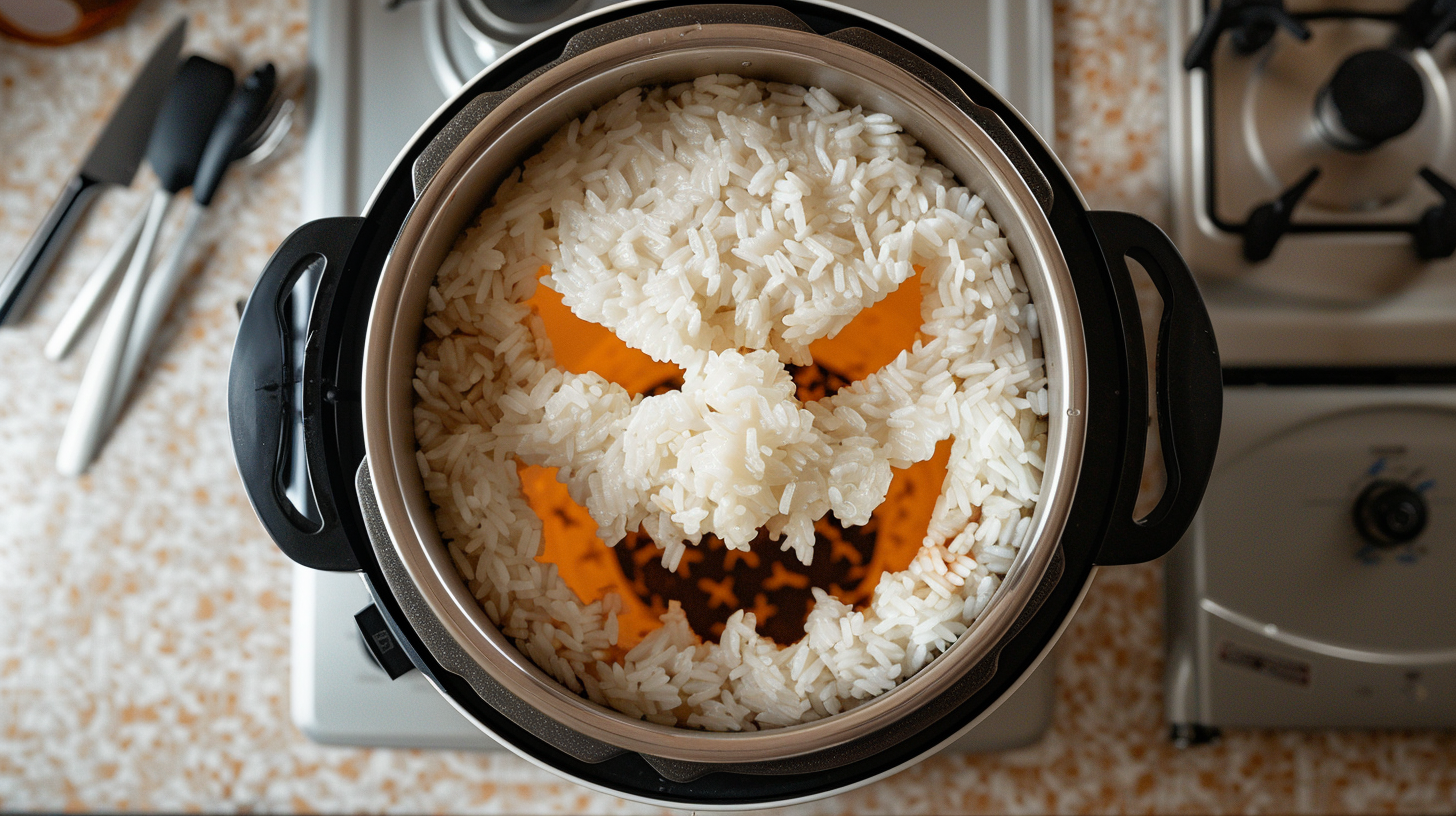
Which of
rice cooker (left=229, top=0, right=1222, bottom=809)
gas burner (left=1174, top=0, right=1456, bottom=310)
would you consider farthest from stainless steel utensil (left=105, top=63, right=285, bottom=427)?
gas burner (left=1174, top=0, right=1456, bottom=310)

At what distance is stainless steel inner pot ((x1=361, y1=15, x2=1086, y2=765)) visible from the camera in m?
0.64

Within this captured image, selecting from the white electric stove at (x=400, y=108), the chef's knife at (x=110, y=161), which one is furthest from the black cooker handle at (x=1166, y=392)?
the chef's knife at (x=110, y=161)

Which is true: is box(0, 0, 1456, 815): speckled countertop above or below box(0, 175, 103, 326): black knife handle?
below

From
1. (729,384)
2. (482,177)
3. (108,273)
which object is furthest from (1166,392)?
(108,273)

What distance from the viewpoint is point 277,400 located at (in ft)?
2.22

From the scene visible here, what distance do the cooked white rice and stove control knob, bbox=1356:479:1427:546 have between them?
0.49 meters

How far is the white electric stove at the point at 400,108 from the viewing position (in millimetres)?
926

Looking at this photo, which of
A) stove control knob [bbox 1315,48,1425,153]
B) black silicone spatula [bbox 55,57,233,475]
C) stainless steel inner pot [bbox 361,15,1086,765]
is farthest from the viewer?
black silicone spatula [bbox 55,57,233,475]

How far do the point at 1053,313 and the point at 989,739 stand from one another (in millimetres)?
530

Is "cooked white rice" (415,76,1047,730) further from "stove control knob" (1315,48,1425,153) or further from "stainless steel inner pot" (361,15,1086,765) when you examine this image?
"stove control knob" (1315,48,1425,153)

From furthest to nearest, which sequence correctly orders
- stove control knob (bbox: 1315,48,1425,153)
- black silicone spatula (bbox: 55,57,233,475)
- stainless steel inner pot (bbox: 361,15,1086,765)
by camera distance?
black silicone spatula (bbox: 55,57,233,475) < stove control knob (bbox: 1315,48,1425,153) < stainless steel inner pot (bbox: 361,15,1086,765)

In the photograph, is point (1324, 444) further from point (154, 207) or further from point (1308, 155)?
point (154, 207)

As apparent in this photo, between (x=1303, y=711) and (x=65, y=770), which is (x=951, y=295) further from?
(x=65, y=770)

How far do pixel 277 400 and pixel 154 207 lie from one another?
0.50m
